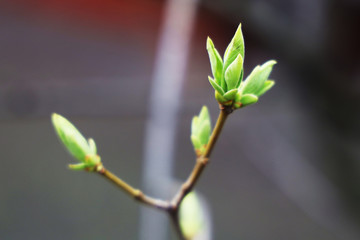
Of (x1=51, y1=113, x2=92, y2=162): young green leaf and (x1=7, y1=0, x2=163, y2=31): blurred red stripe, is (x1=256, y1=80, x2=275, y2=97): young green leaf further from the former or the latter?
(x1=7, y1=0, x2=163, y2=31): blurred red stripe

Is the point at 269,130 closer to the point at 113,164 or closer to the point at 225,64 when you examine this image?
the point at 113,164

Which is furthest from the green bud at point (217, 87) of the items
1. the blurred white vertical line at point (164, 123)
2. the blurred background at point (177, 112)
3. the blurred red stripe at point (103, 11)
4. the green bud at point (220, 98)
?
the blurred red stripe at point (103, 11)

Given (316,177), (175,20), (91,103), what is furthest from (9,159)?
(316,177)

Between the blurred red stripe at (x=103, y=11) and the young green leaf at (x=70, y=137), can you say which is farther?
the blurred red stripe at (x=103, y=11)

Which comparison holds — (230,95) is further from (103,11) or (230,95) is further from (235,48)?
(103,11)

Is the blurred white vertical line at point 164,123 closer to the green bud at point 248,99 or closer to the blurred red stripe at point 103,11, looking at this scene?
the blurred red stripe at point 103,11

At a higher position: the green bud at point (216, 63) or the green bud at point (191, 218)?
the green bud at point (216, 63)

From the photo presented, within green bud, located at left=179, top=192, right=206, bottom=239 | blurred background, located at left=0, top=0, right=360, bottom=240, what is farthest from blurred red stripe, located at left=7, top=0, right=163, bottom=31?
green bud, located at left=179, top=192, right=206, bottom=239
